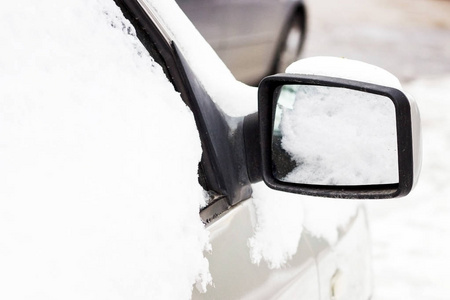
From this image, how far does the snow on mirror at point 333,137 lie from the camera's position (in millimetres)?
1479

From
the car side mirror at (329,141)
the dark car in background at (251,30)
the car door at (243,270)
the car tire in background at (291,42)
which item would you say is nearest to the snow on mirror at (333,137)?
the car side mirror at (329,141)

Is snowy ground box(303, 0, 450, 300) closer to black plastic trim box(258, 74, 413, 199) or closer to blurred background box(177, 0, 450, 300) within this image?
blurred background box(177, 0, 450, 300)

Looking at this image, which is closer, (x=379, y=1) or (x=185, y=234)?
(x=185, y=234)

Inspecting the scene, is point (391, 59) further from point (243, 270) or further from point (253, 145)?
point (243, 270)

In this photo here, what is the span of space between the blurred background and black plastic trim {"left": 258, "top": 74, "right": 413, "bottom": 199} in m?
2.30

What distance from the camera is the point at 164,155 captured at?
138cm

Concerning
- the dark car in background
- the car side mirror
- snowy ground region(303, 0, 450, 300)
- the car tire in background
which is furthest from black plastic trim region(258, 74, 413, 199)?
the car tire in background

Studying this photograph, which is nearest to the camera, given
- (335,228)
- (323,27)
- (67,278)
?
(67,278)

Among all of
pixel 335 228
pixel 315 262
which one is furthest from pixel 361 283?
pixel 315 262

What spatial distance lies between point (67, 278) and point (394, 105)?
0.68m

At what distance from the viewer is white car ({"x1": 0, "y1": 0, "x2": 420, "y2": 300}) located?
1188mm

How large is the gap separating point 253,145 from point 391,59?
8.98 m

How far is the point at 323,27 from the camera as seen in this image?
12.1 meters

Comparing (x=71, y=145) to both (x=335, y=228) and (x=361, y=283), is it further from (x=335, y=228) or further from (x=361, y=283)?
(x=361, y=283)
